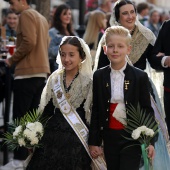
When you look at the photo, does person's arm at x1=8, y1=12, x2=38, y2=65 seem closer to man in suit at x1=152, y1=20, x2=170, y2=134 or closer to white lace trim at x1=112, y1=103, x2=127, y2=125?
man in suit at x1=152, y1=20, x2=170, y2=134

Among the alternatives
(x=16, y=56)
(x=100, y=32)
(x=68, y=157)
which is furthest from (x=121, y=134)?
(x=100, y=32)

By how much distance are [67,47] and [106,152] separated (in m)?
0.90

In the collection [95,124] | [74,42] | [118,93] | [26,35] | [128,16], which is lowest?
[95,124]

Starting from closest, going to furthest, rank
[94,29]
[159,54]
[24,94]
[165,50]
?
[159,54] → [165,50] → [24,94] → [94,29]

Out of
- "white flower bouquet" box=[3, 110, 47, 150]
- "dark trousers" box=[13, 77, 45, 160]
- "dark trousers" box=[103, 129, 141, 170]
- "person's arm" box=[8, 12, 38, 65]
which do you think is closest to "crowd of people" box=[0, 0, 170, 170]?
"dark trousers" box=[103, 129, 141, 170]

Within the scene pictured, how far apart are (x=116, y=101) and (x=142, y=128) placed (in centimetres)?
31

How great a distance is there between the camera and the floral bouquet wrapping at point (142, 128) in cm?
458

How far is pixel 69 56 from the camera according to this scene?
16.6ft

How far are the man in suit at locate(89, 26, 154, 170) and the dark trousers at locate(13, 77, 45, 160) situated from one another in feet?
7.19

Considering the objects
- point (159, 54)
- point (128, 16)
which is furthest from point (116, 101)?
point (128, 16)

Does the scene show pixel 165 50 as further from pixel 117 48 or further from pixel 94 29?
pixel 94 29

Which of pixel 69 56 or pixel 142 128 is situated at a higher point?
pixel 69 56

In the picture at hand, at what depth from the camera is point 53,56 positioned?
8477mm

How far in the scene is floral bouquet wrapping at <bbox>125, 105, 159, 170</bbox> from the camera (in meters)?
4.58
